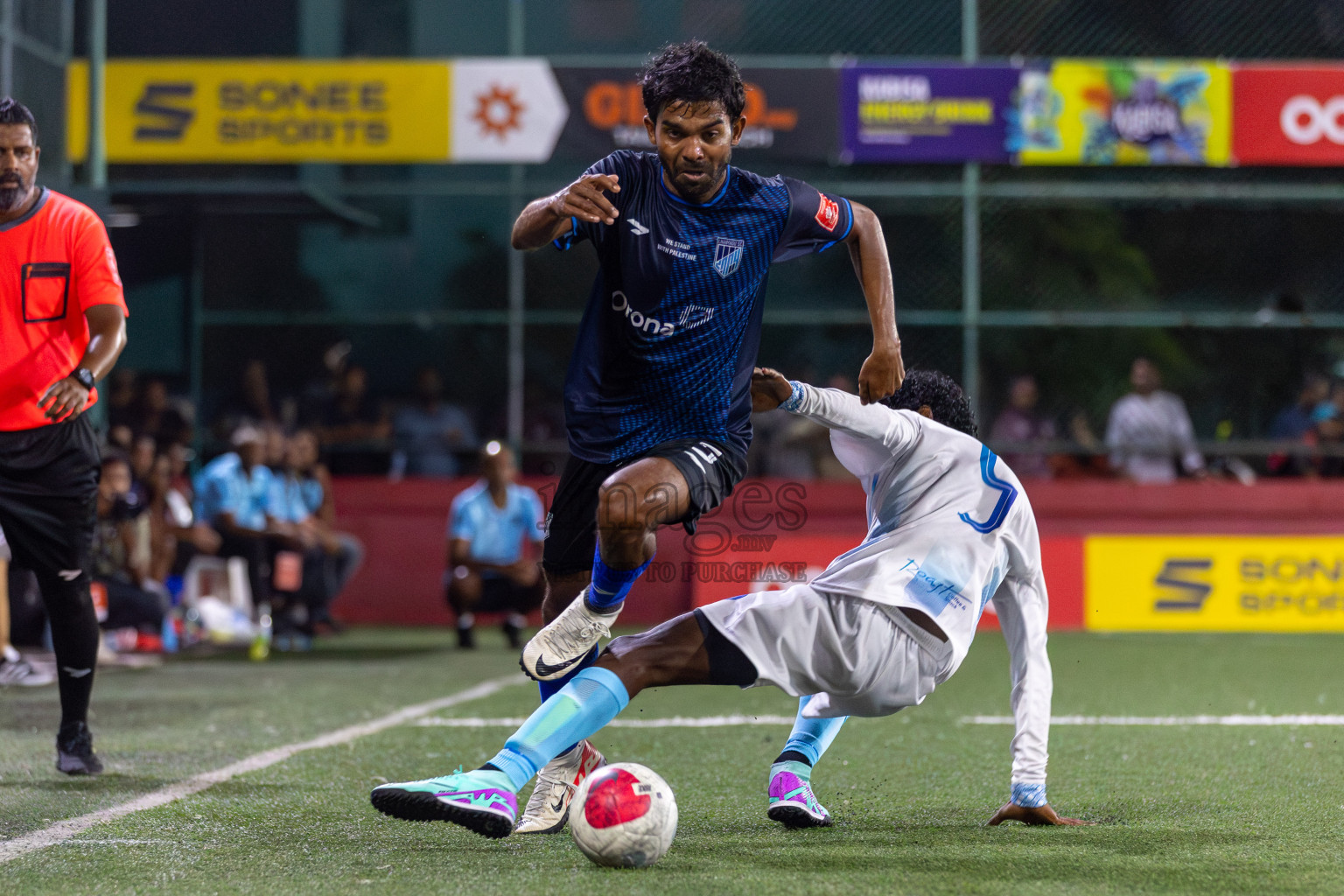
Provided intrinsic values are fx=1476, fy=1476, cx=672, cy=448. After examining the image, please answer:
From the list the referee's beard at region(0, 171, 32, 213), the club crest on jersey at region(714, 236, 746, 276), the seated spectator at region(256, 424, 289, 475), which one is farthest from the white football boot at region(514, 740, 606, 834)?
the seated spectator at region(256, 424, 289, 475)

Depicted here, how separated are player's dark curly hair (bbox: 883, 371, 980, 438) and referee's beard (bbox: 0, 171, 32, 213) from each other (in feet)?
10.4

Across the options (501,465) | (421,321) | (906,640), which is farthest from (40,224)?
(421,321)

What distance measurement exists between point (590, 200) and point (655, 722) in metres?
3.70

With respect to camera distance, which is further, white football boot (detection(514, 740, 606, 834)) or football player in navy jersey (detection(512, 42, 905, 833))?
white football boot (detection(514, 740, 606, 834))

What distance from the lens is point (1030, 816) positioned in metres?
4.20

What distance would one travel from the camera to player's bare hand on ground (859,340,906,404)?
13.1 ft

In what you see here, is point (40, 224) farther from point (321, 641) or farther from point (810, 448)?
point (810, 448)

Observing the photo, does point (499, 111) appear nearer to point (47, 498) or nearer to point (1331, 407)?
point (1331, 407)

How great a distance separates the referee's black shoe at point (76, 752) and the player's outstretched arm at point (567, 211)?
8.57 ft

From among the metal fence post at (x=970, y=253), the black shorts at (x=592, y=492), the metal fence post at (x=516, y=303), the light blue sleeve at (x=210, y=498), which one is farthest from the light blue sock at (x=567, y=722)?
the metal fence post at (x=970, y=253)

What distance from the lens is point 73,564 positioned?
5234 mm

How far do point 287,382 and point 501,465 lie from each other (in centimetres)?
426

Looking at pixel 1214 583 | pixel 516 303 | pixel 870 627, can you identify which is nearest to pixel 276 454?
pixel 516 303

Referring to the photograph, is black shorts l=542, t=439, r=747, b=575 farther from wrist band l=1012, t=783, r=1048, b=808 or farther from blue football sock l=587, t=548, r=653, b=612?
wrist band l=1012, t=783, r=1048, b=808
